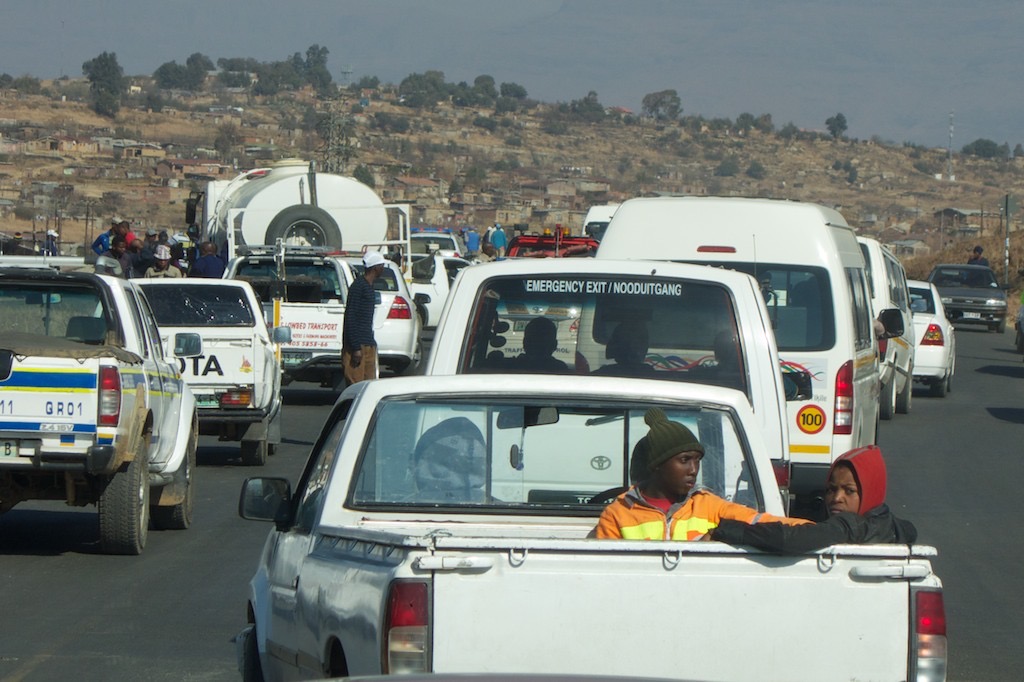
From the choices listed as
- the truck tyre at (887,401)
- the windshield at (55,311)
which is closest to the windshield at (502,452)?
the windshield at (55,311)

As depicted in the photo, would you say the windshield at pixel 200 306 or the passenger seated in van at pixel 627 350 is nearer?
the passenger seated in van at pixel 627 350

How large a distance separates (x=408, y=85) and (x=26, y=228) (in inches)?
4974

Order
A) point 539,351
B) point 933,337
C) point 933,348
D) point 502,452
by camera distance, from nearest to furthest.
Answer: point 502,452 → point 539,351 → point 933,337 → point 933,348

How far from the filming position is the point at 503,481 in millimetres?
5484

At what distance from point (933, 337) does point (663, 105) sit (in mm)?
161138

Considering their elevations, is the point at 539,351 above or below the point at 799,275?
below

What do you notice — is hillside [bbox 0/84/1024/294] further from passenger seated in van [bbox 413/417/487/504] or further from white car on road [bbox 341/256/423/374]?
passenger seated in van [bbox 413/417/487/504]

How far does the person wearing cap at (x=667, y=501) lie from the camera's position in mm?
4988

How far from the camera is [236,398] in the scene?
15.2 metres

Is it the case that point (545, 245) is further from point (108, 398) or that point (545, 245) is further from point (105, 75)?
point (105, 75)

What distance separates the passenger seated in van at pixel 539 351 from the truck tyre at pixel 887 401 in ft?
38.4

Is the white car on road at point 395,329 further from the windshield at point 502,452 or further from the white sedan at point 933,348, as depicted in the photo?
the windshield at point 502,452

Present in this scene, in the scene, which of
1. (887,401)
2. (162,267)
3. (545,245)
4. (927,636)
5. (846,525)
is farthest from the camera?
(545,245)

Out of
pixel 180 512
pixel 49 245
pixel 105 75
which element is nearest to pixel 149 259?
pixel 49 245
